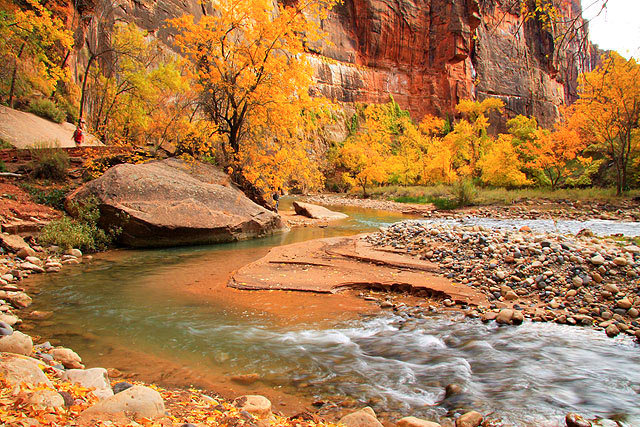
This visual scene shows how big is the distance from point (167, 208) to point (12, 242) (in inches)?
137

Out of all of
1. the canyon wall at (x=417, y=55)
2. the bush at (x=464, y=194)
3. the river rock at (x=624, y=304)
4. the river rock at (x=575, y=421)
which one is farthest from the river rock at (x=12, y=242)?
the canyon wall at (x=417, y=55)

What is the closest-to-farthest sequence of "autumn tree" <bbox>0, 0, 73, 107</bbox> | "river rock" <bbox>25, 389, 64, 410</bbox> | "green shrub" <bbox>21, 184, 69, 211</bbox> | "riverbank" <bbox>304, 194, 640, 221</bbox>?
"river rock" <bbox>25, 389, 64, 410</bbox>
"green shrub" <bbox>21, 184, 69, 211</bbox>
"autumn tree" <bbox>0, 0, 73, 107</bbox>
"riverbank" <bbox>304, 194, 640, 221</bbox>

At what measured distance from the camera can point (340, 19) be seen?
53188mm

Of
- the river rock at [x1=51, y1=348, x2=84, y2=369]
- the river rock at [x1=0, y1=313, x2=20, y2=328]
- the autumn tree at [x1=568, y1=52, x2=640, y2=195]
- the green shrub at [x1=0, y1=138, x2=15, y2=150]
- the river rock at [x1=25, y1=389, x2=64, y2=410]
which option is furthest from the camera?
the autumn tree at [x1=568, y1=52, x2=640, y2=195]

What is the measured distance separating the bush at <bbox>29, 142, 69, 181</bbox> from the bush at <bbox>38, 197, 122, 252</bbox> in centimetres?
250

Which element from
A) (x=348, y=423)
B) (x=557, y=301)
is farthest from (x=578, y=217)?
(x=348, y=423)

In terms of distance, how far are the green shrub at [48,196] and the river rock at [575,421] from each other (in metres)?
11.8

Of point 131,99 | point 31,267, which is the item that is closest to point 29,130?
point 131,99

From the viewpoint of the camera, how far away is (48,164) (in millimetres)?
11016

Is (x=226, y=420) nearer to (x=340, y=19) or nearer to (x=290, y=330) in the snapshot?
(x=290, y=330)

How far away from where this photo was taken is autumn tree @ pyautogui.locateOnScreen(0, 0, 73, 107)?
34.2 ft

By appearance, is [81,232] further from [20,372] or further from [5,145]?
[20,372]

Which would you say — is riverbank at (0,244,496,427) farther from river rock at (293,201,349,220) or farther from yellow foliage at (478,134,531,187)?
yellow foliage at (478,134,531,187)

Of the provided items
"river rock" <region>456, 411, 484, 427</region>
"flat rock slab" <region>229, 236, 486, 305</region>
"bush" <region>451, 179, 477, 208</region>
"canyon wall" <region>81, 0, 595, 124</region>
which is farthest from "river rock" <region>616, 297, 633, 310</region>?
"canyon wall" <region>81, 0, 595, 124</region>
